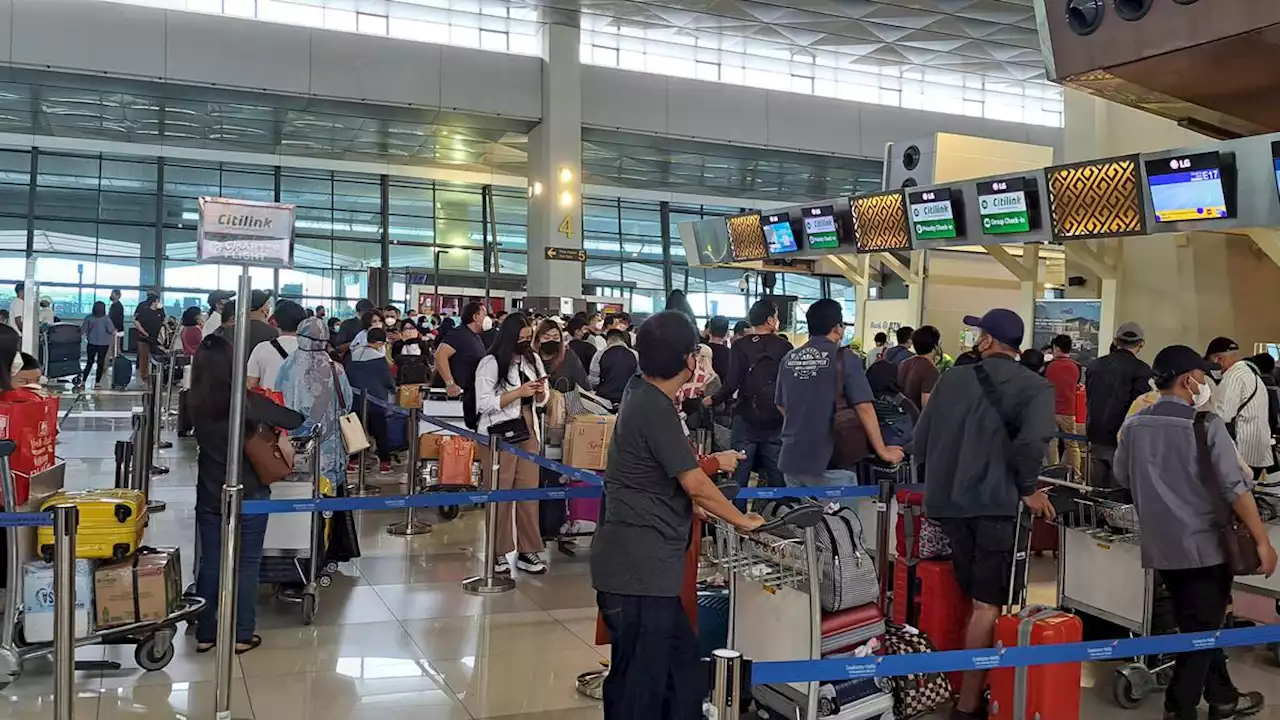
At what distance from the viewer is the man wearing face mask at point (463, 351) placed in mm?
8414

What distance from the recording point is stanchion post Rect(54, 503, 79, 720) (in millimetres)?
3746

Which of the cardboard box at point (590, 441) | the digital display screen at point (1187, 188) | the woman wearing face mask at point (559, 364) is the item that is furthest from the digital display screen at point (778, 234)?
the cardboard box at point (590, 441)

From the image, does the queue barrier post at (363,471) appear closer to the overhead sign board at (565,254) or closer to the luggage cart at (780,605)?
the luggage cart at (780,605)

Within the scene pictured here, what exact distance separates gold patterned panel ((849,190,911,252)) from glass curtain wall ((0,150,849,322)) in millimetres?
11803

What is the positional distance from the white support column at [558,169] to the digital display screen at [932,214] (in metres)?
8.00

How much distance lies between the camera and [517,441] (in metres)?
6.85

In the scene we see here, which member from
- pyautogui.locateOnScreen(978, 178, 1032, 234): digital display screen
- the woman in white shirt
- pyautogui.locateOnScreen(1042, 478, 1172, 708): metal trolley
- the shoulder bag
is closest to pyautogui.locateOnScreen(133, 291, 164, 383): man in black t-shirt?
the woman in white shirt

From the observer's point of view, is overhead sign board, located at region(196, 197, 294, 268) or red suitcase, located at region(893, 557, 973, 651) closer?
overhead sign board, located at region(196, 197, 294, 268)

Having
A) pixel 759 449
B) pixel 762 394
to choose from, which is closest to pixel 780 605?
pixel 762 394

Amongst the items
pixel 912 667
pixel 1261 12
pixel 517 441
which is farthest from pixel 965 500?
pixel 1261 12

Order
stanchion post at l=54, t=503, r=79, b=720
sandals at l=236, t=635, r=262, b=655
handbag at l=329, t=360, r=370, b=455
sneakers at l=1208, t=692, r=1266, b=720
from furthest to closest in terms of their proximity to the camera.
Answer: handbag at l=329, t=360, r=370, b=455 → sandals at l=236, t=635, r=262, b=655 → sneakers at l=1208, t=692, r=1266, b=720 → stanchion post at l=54, t=503, r=79, b=720

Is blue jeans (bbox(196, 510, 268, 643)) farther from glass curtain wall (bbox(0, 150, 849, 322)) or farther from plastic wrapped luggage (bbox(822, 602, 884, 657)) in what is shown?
glass curtain wall (bbox(0, 150, 849, 322))

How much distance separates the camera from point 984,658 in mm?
3180

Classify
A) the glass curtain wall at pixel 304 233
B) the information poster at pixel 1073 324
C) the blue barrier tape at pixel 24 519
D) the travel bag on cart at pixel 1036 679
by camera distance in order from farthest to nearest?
the glass curtain wall at pixel 304 233
the information poster at pixel 1073 324
the blue barrier tape at pixel 24 519
the travel bag on cart at pixel 1036 679
